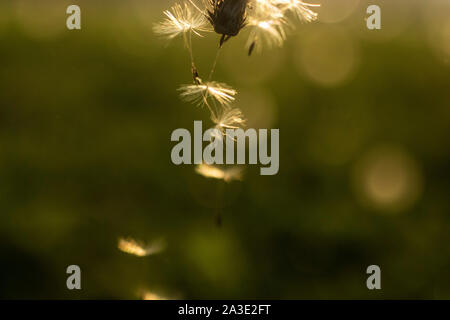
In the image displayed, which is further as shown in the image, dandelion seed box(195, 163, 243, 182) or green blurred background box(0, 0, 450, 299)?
green blurred background box(0, 0, 450, 299)

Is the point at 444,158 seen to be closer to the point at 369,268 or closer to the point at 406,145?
the point at 406,145

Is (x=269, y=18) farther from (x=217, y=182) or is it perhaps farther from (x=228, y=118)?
(x=217, y=182)

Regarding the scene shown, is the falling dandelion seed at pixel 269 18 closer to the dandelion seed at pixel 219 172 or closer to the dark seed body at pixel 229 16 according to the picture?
the dark seed body at pixel 229 16

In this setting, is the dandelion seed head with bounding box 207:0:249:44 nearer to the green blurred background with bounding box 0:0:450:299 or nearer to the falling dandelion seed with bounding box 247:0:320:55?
the falling dandelion seed with bounding box 247:0:320:55

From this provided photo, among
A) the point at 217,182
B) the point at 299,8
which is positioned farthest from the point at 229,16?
the point at 217,182

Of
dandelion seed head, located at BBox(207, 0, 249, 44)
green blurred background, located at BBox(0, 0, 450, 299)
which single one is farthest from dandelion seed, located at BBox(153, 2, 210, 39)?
green blurred background, located at BBox(0, 0, 450, 299)

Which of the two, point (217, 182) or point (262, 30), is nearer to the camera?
point (262, 30)

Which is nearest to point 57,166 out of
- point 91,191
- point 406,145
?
point 91,191
